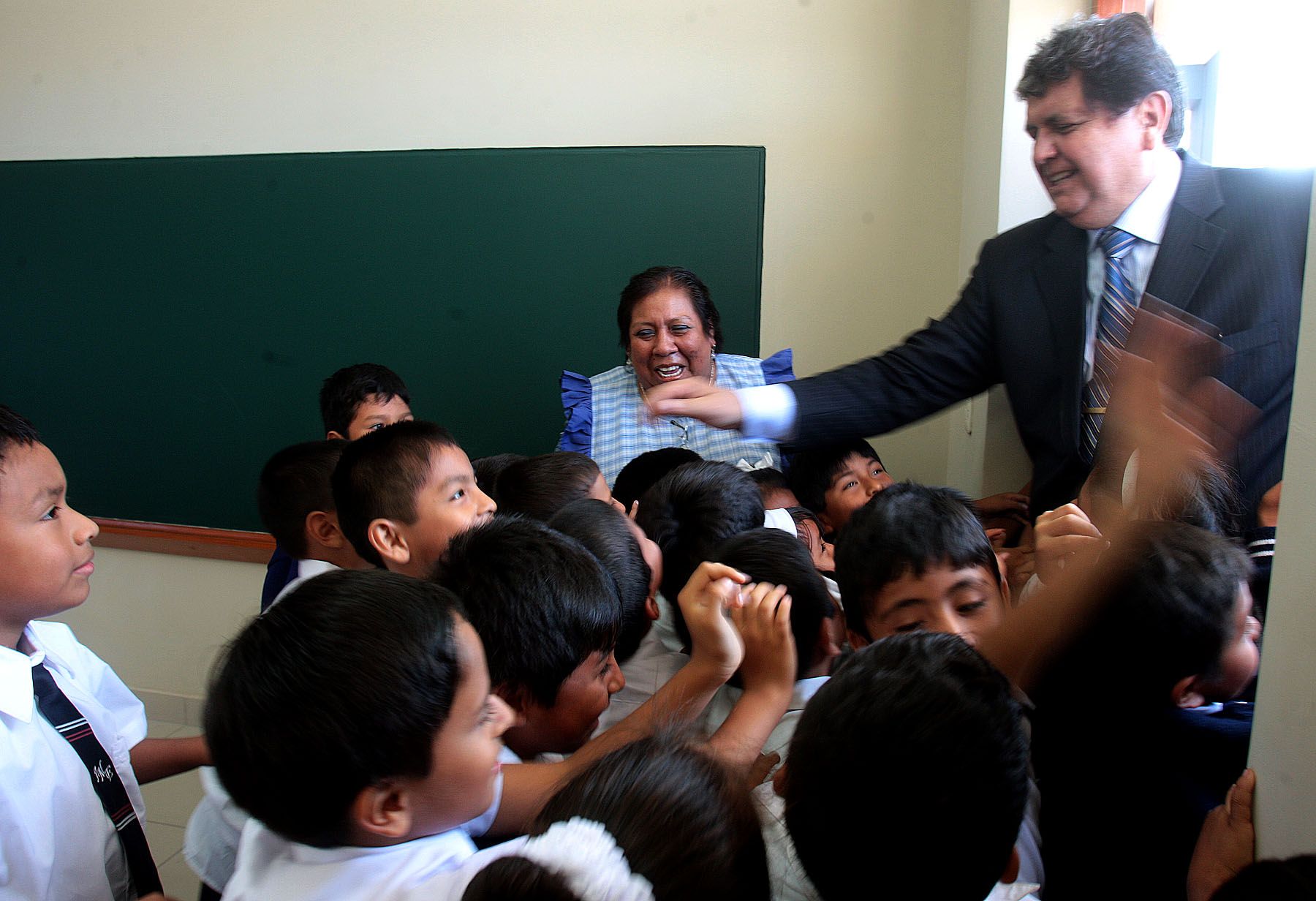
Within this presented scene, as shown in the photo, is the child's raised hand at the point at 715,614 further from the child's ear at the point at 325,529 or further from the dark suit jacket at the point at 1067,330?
the child's ear at the point at 325,529

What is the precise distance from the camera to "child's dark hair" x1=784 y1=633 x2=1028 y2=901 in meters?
0.71

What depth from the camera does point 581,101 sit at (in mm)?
3062

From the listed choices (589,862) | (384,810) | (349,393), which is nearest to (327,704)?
(384,810)

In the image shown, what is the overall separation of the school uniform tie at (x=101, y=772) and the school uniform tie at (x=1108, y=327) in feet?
5.47

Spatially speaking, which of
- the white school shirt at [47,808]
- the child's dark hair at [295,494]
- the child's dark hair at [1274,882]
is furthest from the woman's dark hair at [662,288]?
the child's dark hair at [1274,882]

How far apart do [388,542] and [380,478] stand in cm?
12

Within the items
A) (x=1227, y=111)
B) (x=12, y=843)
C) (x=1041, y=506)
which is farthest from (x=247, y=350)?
(x=1227, y=111)

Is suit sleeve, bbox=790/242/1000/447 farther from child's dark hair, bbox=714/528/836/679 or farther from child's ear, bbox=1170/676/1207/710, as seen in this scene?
child's ear, bbox=1170/676/1207/710

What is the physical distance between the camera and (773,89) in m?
2.90

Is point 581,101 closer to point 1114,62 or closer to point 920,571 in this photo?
point 1114,62

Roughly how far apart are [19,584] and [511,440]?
1980mm

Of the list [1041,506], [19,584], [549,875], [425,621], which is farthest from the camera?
[1041,506]

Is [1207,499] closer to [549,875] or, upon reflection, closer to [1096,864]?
[1096,864]

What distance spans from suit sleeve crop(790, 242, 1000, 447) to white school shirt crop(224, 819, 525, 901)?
1251 millimetres
